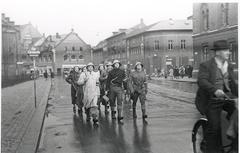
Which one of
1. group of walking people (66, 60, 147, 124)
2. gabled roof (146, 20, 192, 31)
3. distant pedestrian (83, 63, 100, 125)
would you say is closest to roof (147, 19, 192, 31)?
gabled roof (146, 20, 192, 31)

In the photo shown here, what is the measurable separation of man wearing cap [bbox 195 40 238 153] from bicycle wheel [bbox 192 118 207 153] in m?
0.18

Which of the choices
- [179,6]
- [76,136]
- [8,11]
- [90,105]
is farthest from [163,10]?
[90,105]

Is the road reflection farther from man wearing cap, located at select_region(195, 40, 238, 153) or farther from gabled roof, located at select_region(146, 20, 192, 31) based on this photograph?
gabled roof, located at select_region(146, 20, 192, 31)

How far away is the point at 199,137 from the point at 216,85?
1.36 meters

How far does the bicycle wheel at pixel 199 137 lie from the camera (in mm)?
5387

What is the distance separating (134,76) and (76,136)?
9.83ft

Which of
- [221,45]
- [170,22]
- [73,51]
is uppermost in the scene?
[170,22]

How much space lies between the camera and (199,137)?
609cm

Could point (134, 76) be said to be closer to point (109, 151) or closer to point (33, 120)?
point (33, 120)

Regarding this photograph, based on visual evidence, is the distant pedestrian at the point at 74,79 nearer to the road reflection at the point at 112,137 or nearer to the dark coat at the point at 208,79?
the road reflection at the point at 112,137

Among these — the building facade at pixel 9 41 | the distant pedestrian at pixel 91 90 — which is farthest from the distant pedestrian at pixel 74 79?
the distant pedestrian at pixel 91 90

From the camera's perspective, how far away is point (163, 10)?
21.0 feet

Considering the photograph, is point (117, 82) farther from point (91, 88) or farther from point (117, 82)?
point (91, 88)

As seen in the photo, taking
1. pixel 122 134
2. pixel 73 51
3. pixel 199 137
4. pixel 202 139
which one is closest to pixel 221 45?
pixel 202 139
